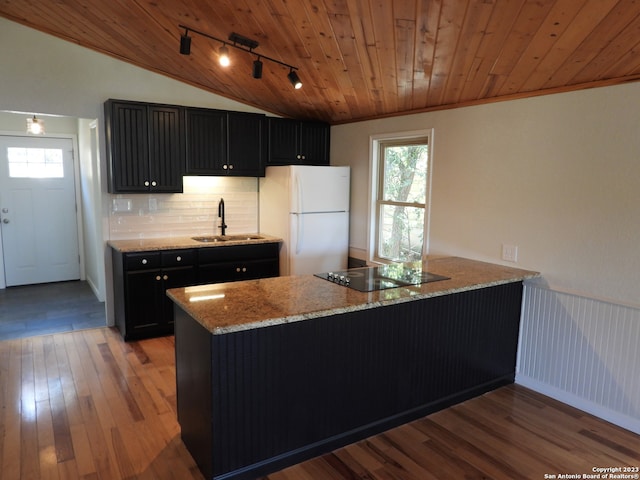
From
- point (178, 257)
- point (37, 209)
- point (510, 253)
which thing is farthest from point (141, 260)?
point (510, 253)

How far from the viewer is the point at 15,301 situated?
5.41 metres

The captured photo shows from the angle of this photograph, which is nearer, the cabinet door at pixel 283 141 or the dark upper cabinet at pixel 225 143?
the dark upper cabinet at pixel 225 143

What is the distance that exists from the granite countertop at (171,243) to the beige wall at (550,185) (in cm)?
183

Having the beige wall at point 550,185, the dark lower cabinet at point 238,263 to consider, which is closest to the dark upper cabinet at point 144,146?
the dark lower cabinet at point 238,263

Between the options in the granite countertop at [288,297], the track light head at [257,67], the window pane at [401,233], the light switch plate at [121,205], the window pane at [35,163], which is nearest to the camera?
the granite countertop at [288,297]

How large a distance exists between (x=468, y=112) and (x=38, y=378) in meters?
3.93

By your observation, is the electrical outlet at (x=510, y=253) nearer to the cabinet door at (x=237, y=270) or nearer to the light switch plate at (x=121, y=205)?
the cabinet door at (x=237, y=270)

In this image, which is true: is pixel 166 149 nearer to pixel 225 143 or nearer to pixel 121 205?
pixel 225 143

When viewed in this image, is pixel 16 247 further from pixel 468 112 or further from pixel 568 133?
pixel 568 133

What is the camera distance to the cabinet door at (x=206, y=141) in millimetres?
4434

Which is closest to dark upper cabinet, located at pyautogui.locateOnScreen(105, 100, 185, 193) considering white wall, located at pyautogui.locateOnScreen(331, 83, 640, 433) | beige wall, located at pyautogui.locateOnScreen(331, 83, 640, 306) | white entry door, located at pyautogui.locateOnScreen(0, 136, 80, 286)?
beige wall, located at pyautogui.locateOnScreen(331, 83, 640, 306)

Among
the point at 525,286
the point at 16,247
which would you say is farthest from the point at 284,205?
the point at 16,247

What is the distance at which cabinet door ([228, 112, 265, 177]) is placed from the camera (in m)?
4.66

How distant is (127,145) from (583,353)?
13.3 feet
